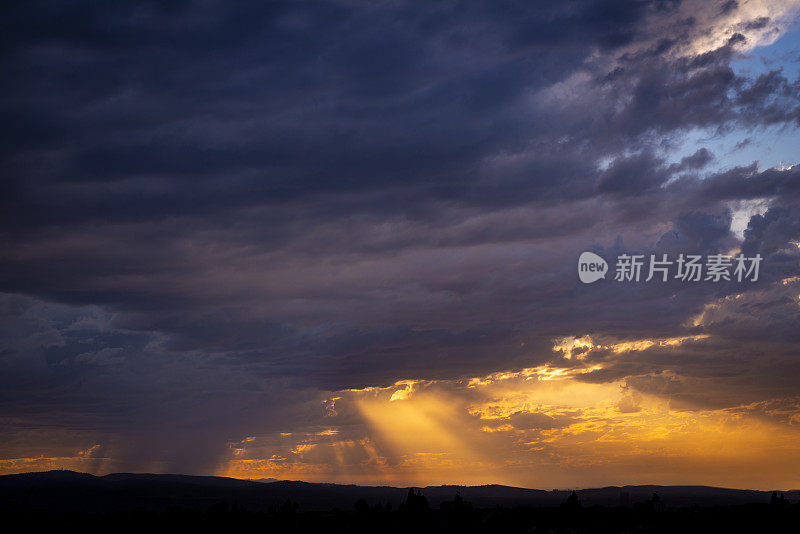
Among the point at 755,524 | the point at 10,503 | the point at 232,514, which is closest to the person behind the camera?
the point at 755,524

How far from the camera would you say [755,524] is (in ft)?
163

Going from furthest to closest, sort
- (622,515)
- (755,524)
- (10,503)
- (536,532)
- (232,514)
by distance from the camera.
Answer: (10,503) < (232,514) < (622,515) < (536,532) < (755,524)

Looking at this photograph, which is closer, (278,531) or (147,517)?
(278,531)

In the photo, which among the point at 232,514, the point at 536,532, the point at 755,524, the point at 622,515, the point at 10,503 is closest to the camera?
the point at 755,524

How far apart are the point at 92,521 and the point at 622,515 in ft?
157

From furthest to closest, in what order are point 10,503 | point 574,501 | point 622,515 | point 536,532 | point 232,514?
point 10,503 < point 232,514 < point 574,501 < point 622,515 < point 536,532

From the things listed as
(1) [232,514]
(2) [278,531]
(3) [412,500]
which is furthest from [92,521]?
(3) [412,500]

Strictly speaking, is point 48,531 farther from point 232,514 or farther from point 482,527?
point 482,527

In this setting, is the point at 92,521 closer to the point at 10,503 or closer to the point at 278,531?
the point at 278,531

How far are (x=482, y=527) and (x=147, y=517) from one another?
30390 millimetres

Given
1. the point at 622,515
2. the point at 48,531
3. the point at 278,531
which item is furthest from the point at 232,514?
the point at 622,515

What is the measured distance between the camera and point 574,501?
2411 inches

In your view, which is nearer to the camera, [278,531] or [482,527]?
[482,527]

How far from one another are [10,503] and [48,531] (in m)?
34.6
